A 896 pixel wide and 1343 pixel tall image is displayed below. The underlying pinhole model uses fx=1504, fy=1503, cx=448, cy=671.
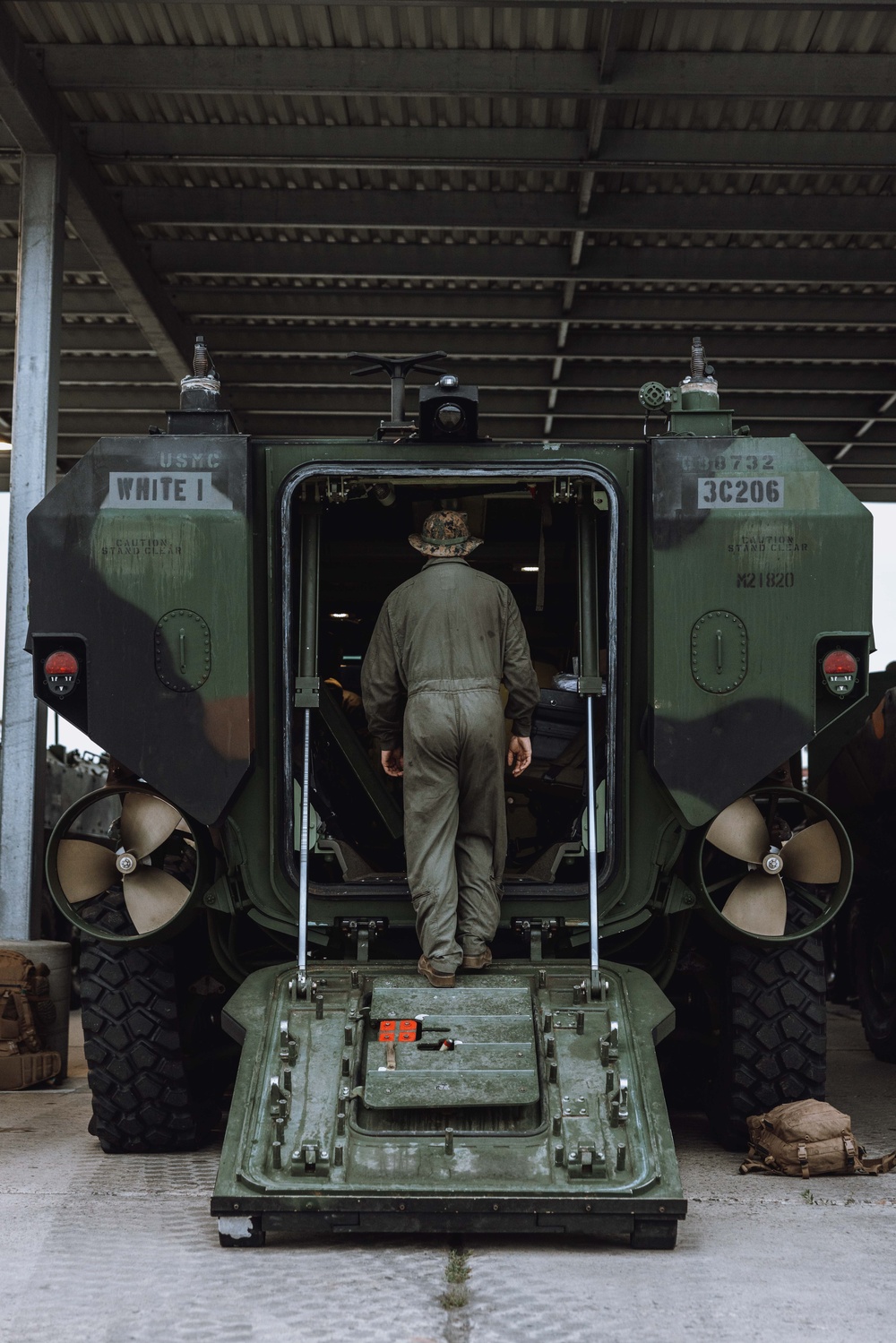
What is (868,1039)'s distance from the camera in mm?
8555

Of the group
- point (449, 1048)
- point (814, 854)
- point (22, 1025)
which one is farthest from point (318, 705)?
point (22, 1025)

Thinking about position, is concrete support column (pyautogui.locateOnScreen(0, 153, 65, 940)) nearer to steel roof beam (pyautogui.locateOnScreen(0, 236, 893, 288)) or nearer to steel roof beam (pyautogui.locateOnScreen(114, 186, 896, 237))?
steel roof beam (pyautogui.locateOnScreen(114, 186, 896, 237))

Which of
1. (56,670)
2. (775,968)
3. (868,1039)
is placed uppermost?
(56,670)

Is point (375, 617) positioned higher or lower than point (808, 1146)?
higher

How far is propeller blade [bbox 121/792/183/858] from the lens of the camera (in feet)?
17.5

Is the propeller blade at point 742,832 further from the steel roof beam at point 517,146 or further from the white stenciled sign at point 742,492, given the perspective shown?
the steel roof beam at point 517,146

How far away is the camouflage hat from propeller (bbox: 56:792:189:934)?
4.24ft

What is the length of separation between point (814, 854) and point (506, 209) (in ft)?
20.2

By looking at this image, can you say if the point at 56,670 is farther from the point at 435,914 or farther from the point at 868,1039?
the point at 868,1039

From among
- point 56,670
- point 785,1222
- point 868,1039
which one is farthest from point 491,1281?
point 868,1039

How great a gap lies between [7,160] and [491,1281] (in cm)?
788

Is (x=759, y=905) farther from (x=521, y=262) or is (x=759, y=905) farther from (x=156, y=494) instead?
(x=521, y=262)

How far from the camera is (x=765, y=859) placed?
5207mm

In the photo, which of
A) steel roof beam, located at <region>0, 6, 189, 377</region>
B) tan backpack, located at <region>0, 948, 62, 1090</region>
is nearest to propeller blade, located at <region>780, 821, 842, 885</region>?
tan backpack, located at <region>0, 948, 62, 1090</region>
